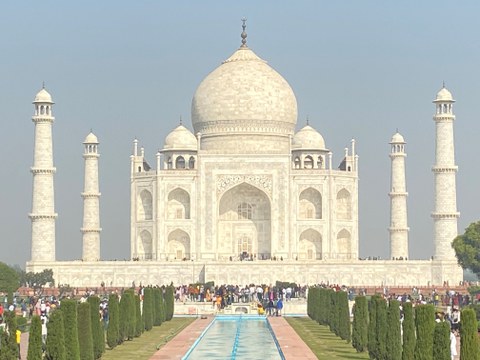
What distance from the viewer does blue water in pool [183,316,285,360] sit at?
19469 millimetres

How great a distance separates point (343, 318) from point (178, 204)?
21907mm

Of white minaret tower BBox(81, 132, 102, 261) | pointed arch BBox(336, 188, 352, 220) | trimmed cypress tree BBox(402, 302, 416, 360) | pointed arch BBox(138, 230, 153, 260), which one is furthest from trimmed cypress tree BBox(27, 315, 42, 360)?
pointed arch BBox(336, 188, 352, 220)

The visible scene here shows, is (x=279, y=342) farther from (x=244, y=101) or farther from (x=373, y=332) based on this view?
(x=244, y=101)

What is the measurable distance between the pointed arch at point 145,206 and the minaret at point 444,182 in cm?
976

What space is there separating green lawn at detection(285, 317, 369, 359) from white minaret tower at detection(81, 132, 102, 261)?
17.6 m

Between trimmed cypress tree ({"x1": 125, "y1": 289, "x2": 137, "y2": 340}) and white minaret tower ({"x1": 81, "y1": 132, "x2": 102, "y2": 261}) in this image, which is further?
white minaret tower ({"x1": 81, "y1": 132, "x2": 102, "y2": 261})

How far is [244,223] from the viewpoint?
4462 centimetres

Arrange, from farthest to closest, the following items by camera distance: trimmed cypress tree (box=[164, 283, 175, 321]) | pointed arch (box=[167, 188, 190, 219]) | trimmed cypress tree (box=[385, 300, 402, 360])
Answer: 1. pointed arch (box=[167, 188, 190, 219])
2. trimmed cypress tree (box=[164, 283, 175, 321])
3. trimmed cypress tree (box=[385, 300, 402, 360])

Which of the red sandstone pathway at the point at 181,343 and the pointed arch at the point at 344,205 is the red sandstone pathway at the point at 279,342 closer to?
the red sandstone pathway at the point at 181,343

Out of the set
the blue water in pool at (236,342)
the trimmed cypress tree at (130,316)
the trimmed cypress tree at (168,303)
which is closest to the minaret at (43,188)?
the trimmed cypress tree at (168,303)

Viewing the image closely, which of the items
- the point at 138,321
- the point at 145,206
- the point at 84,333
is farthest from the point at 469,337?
the point at 145,206

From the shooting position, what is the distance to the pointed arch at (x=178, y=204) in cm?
4391

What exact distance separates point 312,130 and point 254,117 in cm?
251

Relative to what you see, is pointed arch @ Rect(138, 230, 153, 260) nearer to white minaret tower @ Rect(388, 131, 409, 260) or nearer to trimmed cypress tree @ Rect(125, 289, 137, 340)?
white minaret tower @ Rect(388, 131, 409, 260)
